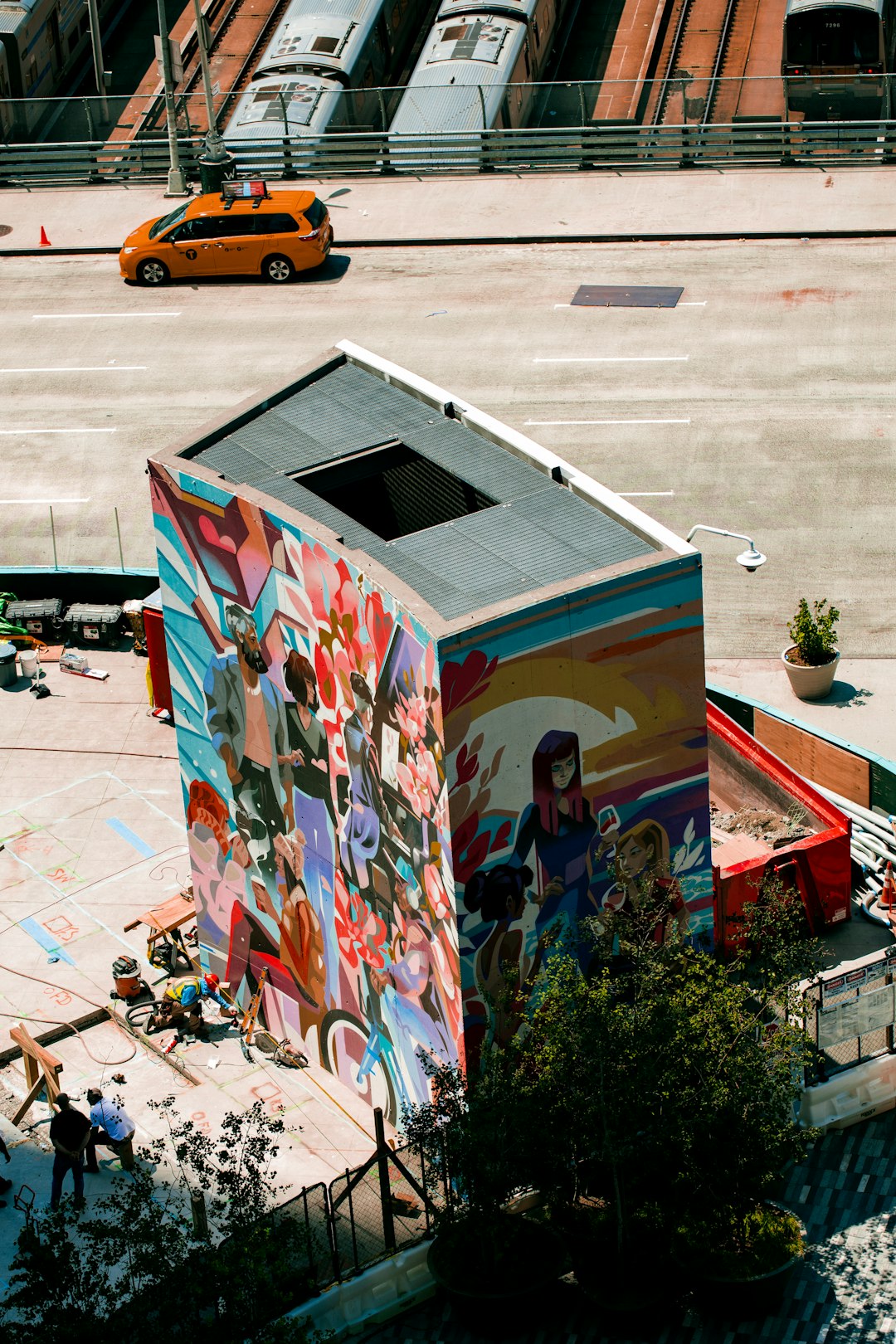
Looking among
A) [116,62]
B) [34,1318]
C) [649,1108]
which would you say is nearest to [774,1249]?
[649,1108]

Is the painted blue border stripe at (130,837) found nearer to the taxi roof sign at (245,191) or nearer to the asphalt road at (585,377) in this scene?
the asphalt road at (585,377)

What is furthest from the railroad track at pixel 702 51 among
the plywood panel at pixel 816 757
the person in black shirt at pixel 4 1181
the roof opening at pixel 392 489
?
the person in black shirt at pixel 4 1181

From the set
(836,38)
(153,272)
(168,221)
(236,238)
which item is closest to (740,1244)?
(236,238)

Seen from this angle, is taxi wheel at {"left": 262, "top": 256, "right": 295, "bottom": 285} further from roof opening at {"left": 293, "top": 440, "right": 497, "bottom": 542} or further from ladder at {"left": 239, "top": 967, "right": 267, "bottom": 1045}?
ladder at {"left": 239, "top": 967, "right": 267, "bottom": 1045}

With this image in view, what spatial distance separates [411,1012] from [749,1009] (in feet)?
12.8

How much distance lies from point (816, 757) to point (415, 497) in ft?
27.9

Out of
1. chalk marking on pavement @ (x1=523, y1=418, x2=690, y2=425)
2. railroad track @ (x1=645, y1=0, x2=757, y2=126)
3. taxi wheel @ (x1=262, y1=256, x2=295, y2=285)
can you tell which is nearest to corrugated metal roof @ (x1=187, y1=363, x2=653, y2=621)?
chalk marking on pavement @ (x1=523, y1=418, x2=690, y2=425)

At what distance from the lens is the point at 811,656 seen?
31656mm

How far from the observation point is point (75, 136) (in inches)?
2111

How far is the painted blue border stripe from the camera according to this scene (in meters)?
29.0

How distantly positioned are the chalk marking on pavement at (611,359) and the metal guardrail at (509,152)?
893 cm

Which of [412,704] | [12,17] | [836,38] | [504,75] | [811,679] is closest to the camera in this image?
[412,704]

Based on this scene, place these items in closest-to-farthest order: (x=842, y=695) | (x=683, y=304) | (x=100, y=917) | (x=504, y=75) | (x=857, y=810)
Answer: (x=100, y=917) → (x=857, y=810) → (x=842, y=695) → (x=683, y=304) → (x=504, y=75)

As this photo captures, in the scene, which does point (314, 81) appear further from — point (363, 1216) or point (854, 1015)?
point (363, 1216)
